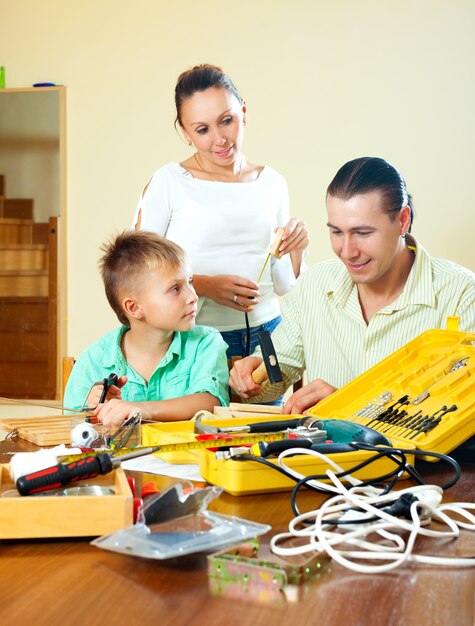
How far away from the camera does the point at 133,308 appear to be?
2.20 m

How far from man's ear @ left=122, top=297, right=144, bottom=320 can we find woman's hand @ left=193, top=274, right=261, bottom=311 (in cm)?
30

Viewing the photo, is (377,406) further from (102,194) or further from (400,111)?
(102,194)

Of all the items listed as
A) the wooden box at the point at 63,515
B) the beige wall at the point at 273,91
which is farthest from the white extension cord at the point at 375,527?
the beige wall at the point at 273,91

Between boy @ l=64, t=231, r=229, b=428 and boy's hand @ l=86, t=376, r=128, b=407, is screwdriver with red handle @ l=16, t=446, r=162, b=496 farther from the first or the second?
boy @ l=64, t=231, r=229, b=428

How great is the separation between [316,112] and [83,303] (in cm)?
177

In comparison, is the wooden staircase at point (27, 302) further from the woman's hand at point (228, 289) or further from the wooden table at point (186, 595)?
the wooden table at point (186, 595)

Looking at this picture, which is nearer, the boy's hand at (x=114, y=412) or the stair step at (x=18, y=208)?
the boy's hand at (x=114, y=412)

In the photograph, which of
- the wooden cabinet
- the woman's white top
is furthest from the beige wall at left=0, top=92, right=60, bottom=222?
the woman's white top

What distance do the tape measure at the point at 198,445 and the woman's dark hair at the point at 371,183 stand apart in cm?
77

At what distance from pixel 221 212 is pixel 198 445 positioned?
1.47m

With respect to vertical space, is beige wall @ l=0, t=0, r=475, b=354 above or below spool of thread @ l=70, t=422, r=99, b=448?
above

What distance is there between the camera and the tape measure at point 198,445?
1098 millimetres

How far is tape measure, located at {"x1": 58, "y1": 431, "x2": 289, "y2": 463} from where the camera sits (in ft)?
3.60

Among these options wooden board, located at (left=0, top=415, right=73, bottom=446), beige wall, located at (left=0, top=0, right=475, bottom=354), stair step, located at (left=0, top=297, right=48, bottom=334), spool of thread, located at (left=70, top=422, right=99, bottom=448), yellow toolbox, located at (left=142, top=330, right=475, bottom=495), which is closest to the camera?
yellow toolbox, located at (left=142, top=330, right=475, bottom=495)
